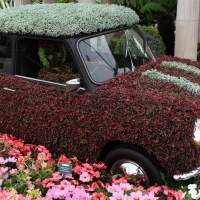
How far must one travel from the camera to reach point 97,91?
364 centimetres

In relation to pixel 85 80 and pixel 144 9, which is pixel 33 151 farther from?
pixel 144 9

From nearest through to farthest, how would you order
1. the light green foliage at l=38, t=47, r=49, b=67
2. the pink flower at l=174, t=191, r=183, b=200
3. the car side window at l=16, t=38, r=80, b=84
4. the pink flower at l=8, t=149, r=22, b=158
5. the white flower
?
the pink flower at l=174, t=191, r=183, b=200
the white flower
the pink flower at l=8, t=149, r=22, b=158
the car side window at l=16, t=38, r=80, b=84
the light green foliage at l=38, t=47, r=49, b=67

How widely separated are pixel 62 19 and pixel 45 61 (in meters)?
0.54

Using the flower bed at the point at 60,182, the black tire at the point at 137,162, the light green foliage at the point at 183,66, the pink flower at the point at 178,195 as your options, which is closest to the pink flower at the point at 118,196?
the flower bed at the point at 60,182

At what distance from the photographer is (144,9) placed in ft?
33.2

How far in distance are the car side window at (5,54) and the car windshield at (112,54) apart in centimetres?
110

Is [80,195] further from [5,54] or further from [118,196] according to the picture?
[5,54]

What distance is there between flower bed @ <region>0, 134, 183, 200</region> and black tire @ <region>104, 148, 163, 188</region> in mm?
101

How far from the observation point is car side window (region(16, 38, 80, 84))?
3.99 m

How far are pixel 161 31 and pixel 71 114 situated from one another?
22.4ft

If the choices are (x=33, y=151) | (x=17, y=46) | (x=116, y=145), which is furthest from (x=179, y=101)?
(x=17, y=46)

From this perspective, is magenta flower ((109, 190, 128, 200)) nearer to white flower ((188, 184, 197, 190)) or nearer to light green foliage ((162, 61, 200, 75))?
white flower ((188, 184, 197, 190))

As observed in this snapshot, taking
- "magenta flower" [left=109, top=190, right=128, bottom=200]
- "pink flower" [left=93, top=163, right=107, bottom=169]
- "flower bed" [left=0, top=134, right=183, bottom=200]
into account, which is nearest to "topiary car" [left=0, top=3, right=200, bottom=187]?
"pink flower" [left=93, top=163, right=107, bottom=169]

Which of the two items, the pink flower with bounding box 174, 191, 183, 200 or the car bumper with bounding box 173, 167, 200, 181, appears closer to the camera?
the pink flower with bounding box 174, 191, 183, 200
